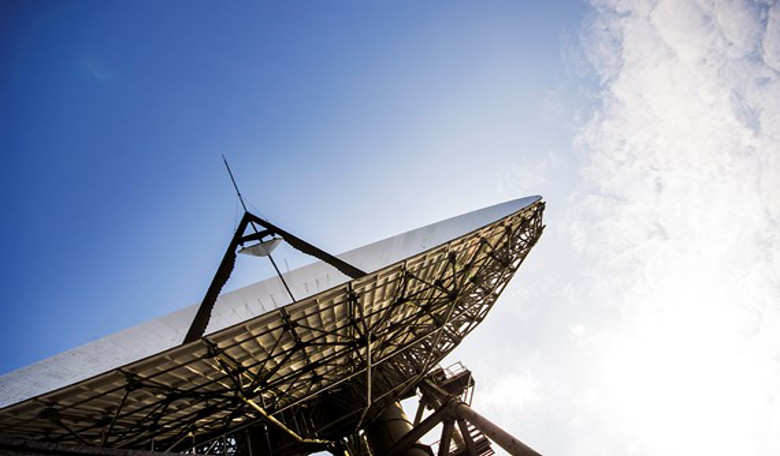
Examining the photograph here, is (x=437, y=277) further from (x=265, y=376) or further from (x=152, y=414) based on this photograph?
(x=152, y=414)

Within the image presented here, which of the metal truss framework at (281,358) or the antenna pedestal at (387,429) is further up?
the metal truss framework at (281,358)

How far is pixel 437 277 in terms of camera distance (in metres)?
11.2

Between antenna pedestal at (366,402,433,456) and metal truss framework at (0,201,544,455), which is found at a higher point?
metal truss framework at (0,201,544,455)

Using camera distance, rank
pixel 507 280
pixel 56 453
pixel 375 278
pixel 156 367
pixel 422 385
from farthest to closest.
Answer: pixel 422 385, pixel 507 280, pixel 375 278, pixel 156 367, pixel 56 453

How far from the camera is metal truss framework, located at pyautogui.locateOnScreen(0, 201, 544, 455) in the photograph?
825 centimetres

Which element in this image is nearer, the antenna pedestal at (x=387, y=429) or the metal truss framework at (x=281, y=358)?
the metal truss framework at (x=281, y=358)

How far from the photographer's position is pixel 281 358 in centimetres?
1042

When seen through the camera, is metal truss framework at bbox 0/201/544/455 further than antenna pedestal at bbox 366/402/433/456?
No

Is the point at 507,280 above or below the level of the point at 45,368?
below

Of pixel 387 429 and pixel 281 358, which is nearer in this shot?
pixel 281 358

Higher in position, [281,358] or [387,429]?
[281,358]

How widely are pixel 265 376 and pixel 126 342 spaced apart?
781 centimetres

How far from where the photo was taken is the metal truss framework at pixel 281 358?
8250 mm

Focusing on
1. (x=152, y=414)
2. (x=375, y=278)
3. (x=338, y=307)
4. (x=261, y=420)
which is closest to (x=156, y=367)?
(x=152, y=414)
